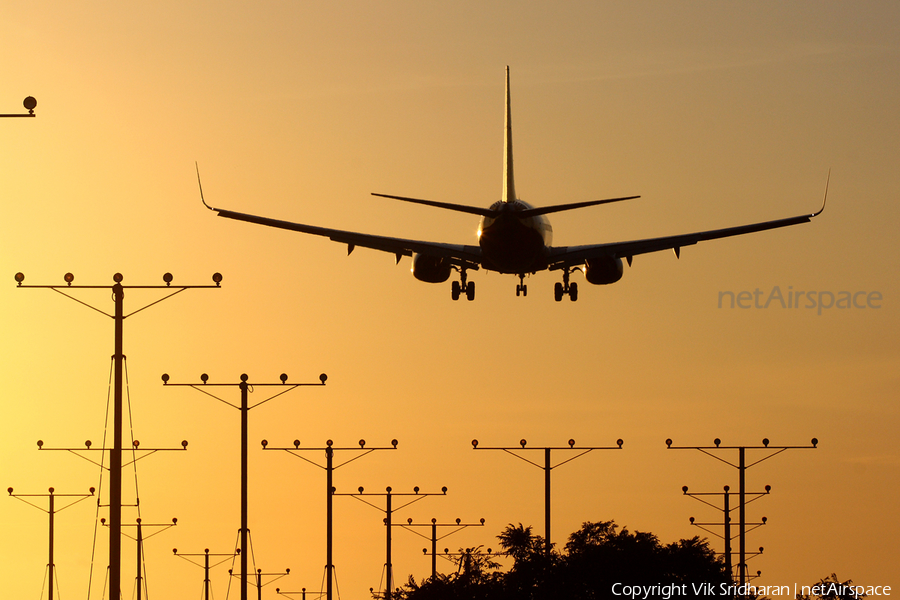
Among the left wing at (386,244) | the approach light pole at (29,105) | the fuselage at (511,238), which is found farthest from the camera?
the left wing at (386,244)

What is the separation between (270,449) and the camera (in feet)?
268

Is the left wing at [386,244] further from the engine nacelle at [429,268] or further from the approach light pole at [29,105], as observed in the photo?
the approach light pole at [29,105]

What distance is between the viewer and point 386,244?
69938 millimetres

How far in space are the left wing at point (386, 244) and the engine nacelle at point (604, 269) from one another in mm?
4709

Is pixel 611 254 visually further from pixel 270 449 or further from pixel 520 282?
pixel 270 449

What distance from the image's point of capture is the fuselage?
61.4 meters

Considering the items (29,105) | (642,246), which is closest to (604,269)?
(642,246)

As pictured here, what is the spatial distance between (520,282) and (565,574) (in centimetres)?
1307

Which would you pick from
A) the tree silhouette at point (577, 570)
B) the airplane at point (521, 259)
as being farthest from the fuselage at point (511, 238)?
the tree silhouette at point (577, 570)

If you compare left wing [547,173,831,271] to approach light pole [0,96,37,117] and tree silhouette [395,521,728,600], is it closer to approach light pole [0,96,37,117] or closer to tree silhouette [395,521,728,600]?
tree silhouette [395,521,728,600]

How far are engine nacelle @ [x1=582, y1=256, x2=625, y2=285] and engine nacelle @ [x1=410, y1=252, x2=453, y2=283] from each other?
5.92m

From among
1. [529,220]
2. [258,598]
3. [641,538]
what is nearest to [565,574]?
[641,538]

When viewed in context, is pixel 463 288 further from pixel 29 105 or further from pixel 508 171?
pixel 29 105

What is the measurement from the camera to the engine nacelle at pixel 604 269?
69938 mm
